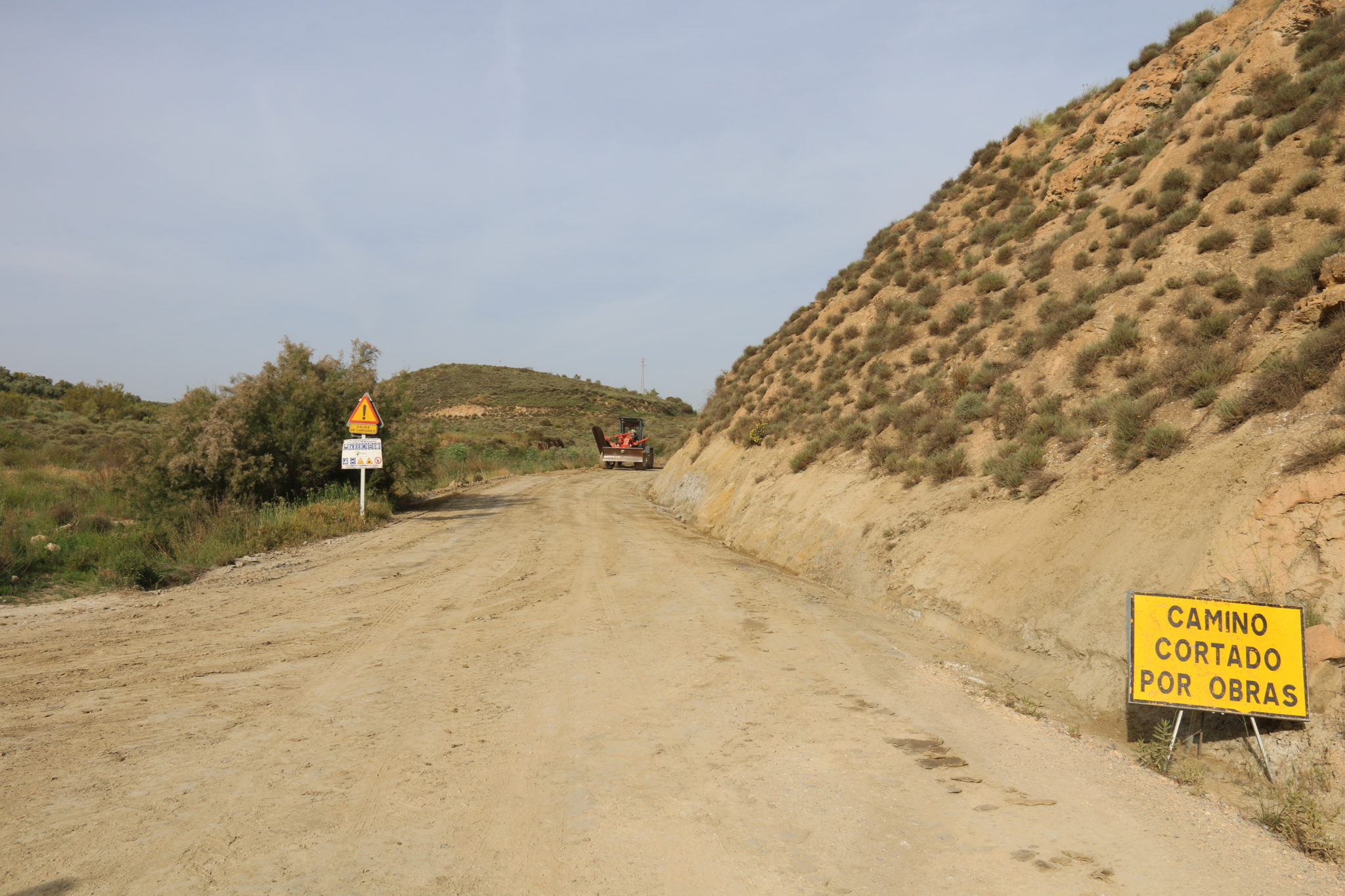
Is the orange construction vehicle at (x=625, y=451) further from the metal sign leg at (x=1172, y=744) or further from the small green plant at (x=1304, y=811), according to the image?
the small green plant at (x=1304, y=811)

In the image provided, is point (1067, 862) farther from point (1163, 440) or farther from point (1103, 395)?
point (1103, 395)

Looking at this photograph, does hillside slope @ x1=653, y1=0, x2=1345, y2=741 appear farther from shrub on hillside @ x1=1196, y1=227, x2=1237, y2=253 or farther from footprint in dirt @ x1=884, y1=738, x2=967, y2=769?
footprint in dirt @ x1=884, y1=738, x2=967, y2=769

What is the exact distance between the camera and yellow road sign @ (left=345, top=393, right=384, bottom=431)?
58.0ft

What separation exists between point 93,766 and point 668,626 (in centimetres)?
534

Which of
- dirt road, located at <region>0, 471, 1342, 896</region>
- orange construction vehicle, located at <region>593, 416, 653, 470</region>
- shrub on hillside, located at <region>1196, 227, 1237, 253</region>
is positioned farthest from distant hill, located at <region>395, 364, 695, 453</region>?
dirt road, located at <region>0, 471, 1342, 896</region>

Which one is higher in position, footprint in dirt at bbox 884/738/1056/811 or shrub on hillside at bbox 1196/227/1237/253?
shrub on hillside at bbox 1196/227/1237/253

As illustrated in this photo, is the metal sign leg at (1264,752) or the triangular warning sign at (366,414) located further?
the triangular warning sign at (366,414)

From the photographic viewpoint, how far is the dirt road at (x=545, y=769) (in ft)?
12.5

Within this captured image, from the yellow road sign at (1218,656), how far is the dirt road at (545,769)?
26.6 inches

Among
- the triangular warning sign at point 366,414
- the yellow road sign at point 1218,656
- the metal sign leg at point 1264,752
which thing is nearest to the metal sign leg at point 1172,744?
the yellow road sign at point 1218,656

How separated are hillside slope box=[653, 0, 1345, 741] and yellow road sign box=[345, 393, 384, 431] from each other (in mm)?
8318

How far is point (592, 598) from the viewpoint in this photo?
33.2 feet

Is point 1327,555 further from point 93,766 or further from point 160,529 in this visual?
point 160,529

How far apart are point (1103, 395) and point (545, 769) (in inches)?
368
